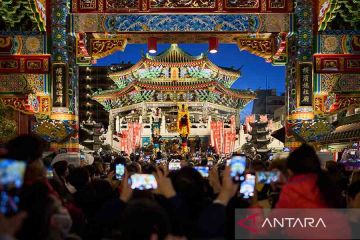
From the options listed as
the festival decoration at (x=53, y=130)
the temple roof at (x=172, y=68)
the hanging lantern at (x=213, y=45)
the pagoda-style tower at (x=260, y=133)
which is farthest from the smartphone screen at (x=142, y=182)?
the temple roof at (x=172, y=68)

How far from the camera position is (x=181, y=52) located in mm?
59312

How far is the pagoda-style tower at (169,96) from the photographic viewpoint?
55.6m

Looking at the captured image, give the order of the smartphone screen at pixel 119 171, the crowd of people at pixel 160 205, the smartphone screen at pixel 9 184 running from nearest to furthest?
the smartphone screen at pixel 9 184 < the crowd of people at pixel 160 205 < the smartphone screen at pixel 119 171

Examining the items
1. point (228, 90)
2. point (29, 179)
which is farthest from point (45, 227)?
point (228, 90)

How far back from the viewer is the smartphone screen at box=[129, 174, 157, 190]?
15.9 ft

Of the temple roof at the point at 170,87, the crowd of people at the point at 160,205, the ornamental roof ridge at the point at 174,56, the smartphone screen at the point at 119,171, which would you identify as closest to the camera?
the crowd of people at the point at 160,205

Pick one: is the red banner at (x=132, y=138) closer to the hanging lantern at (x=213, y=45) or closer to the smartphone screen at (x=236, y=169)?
the hanging lantern at (x=213, y=45)

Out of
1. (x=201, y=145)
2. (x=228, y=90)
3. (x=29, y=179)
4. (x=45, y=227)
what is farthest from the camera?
(x=228, y=90)

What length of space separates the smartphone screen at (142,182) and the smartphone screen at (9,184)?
201cm

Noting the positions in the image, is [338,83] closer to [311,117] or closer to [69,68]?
[311,117]

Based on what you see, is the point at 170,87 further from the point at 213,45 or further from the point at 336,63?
the point at 336,63

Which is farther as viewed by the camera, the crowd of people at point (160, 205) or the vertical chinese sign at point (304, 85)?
the vertical chinese sign at point (304, 85)

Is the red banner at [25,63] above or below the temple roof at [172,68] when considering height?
below

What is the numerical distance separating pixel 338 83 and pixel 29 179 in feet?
44.0
